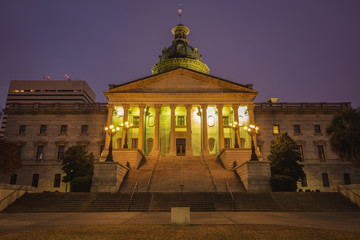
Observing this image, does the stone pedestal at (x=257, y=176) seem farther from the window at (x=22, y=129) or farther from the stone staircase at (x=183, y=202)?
the window at (x=22, y=129)

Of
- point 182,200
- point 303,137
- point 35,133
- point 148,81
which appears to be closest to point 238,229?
point 182,200

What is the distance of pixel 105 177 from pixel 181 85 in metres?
22.6

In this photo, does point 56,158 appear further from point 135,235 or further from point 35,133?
Result: point 135,235

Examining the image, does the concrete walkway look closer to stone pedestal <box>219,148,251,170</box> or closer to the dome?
stone pedestal <box>219,148,251,170</box>

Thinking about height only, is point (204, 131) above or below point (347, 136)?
above

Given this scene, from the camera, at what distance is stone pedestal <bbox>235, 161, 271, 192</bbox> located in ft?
83.3

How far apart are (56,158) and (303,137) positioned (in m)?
43.4

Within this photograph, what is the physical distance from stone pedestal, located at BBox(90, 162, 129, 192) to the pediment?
63.3 feet

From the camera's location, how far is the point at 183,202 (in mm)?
20062

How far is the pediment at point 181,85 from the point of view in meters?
42.9

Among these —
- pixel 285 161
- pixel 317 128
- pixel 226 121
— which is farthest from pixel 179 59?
pixel 285 161

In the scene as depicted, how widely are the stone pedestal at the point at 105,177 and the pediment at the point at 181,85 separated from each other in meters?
19.3

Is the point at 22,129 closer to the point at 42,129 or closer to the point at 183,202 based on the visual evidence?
the point at 42,129

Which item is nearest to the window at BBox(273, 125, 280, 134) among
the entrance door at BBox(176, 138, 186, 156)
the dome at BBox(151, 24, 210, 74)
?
the entrance door at BBox(176, 138, 186, 156)
